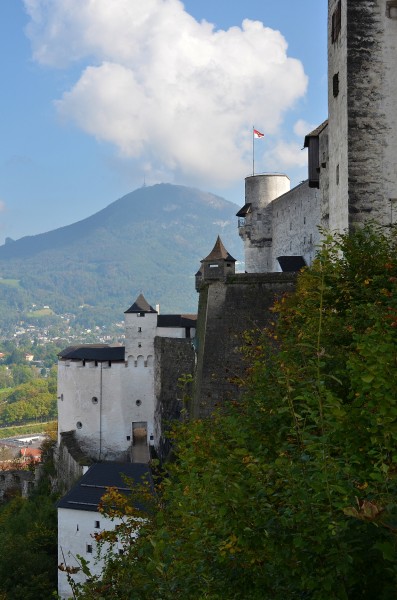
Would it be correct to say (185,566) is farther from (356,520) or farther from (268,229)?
(268,229)

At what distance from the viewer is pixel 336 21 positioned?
1728 centimetres

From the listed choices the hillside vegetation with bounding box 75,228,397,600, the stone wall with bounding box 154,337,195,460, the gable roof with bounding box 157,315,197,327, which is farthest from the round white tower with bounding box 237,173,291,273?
the hillside vegetation with bounding box 75,228,397,600

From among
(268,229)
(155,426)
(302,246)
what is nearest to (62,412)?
(155,426)

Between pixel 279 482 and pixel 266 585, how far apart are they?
89 centimetres

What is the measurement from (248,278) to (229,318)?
1.48 m

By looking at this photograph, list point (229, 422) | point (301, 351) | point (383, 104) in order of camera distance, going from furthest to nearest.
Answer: point (383, 104) → point (301, 351) → point (229, 422)

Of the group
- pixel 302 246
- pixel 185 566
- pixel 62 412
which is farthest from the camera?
pixel 62 412

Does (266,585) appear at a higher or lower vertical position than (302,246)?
lower

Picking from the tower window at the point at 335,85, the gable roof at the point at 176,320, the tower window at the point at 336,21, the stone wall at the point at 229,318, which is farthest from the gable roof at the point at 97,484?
the tower window at the point at 336,21

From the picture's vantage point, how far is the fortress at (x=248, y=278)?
16250mm

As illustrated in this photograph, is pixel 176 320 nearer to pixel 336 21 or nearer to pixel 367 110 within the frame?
pixel 336 21

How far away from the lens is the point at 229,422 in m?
8.75

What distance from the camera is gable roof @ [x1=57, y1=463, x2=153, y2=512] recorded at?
28.8 metres

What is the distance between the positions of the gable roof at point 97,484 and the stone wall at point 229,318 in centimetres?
703
